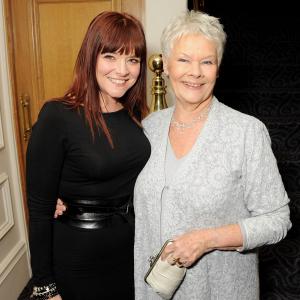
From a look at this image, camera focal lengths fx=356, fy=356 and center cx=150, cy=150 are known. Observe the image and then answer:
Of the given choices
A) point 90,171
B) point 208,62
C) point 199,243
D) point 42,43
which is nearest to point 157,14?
point 42,43

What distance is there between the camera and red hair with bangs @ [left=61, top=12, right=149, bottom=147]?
142 centimetres

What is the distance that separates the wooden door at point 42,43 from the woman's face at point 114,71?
4.87ft

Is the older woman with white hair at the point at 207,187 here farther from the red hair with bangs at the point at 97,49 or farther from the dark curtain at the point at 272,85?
A: the dark curtain at the point at 272,85

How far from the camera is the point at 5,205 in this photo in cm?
279

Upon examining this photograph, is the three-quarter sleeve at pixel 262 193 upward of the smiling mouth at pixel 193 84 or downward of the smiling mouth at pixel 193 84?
downward

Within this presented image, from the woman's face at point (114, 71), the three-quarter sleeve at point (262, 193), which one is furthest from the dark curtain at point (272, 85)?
the woman's face at point (114, 71)

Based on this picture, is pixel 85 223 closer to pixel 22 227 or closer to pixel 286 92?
pixel 22 227

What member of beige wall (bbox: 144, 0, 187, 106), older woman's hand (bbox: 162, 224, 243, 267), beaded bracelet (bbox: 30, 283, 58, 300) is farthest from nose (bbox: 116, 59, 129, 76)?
beige wall (bbox: 144, 0, 187, 106)

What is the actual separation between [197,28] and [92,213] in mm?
843

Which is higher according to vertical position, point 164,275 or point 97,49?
point 97,49

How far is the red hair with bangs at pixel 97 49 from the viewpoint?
1423 millimetres

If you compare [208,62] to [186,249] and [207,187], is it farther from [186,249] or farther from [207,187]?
[186,249]

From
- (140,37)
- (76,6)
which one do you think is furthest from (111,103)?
(76,6)

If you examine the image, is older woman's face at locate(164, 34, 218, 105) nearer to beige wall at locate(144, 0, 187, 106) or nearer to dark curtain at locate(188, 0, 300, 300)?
beige wall at locate(144, 0, 187, 106)
